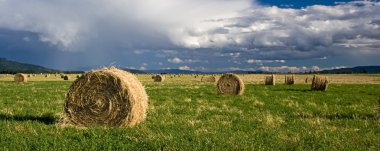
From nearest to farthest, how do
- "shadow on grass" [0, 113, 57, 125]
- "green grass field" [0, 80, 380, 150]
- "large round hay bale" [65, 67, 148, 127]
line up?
"green grass field" [0, 80, 380, 150] → "large round hay bale" [65, 67, 148, 127] → "shadow on grass" [0, 113, 57, 125]

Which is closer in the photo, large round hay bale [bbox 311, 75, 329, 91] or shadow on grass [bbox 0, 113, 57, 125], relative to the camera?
shadow on grass [bbox 0, 113, 57, 125]

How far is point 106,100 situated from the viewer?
16.5m

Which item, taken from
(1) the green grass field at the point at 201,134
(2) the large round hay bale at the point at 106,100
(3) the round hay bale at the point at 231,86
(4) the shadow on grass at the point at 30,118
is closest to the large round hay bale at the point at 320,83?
(3) the round hay bale at the point at 231,86

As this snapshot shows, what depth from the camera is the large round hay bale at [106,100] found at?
16109mm

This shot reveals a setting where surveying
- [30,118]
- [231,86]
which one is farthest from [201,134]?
[231,86]

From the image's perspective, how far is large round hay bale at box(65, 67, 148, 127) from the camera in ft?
52.9

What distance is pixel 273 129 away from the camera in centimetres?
1473

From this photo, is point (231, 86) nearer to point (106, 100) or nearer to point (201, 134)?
point (106, 100)

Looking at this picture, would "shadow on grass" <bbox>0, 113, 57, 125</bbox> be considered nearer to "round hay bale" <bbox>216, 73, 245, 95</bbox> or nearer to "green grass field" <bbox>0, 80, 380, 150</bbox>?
"green grass field" <bbox>0, 80, 380, 150</bbox>

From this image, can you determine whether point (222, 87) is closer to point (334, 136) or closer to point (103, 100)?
point (103, 100)

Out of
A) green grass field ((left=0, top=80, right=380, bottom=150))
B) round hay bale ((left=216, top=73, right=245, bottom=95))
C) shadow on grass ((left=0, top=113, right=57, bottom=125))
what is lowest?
green grass field ((left=0, top=80, right=380, bottom=150))

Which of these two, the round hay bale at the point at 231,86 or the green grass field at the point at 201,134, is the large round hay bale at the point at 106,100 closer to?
the green grass field at the point at 201,134

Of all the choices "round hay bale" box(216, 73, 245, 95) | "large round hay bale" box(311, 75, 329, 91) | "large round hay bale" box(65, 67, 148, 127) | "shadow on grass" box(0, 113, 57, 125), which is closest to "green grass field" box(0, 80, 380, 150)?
"shadow on grass" box(0, 113, 57, 125)

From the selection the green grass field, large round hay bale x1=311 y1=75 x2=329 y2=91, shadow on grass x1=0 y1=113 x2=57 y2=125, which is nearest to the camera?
the green grass field
